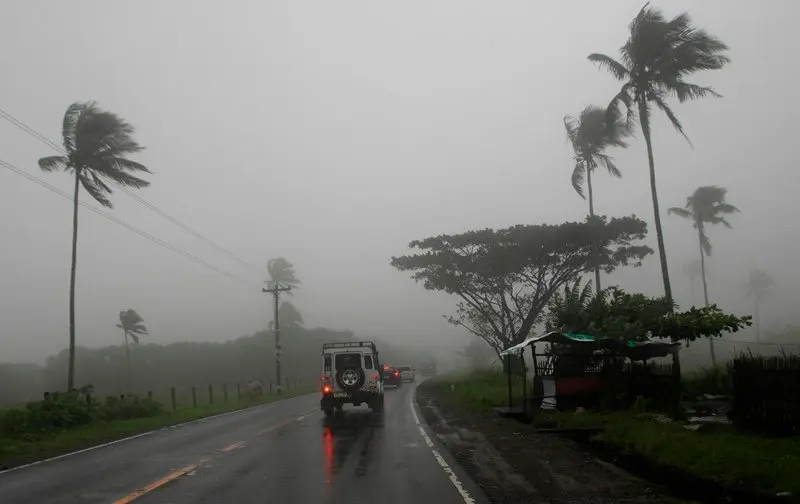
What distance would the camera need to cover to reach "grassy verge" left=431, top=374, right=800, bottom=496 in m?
9.26

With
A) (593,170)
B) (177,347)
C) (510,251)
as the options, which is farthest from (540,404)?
(177,347)

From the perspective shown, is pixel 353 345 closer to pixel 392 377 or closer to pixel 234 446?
pixel 234 446

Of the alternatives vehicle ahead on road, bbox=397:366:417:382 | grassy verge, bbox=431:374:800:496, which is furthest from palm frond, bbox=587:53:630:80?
vehicle ahead on road, bbox=397:366:417:382

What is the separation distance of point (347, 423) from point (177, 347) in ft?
243

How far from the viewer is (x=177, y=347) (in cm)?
9081

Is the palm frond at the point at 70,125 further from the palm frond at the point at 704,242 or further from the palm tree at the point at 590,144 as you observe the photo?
the palm frond at the point at 704,242

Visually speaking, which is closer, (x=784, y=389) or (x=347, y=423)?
(x=784, y=389)

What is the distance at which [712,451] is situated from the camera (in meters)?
11.2

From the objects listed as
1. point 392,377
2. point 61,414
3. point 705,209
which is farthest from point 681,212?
point 61,414

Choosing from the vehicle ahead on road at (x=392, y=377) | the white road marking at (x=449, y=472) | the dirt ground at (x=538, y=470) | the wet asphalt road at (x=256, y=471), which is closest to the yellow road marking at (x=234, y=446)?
the wet asphalt road at (x=256, y=471)

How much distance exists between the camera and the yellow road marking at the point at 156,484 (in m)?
9.54

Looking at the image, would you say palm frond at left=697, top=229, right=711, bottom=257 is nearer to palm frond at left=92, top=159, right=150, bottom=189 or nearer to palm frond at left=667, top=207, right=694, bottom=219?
palm frond at left=667, top=207, right=694, bottom=219

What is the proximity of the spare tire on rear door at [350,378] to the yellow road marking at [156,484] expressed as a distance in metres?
11.8

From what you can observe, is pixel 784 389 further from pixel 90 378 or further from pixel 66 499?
pixel 90 378
